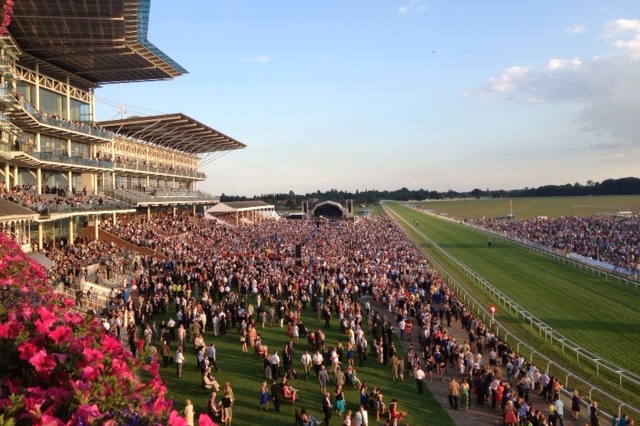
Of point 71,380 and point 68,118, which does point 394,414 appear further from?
point 68,118

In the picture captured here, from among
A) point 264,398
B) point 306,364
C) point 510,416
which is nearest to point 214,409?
point 264,398

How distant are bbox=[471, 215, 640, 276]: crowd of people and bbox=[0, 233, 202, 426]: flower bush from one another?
103 feet

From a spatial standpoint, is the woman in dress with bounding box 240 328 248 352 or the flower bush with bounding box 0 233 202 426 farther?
the woman in dress with bounding box 240 328 248 352

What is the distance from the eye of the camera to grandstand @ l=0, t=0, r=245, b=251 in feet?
88.7

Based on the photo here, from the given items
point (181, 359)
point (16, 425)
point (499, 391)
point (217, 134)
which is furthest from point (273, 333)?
point (217, 134)

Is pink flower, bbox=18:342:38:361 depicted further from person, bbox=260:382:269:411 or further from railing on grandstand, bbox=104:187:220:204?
railing on grandstand, bbox=104:187:220:204

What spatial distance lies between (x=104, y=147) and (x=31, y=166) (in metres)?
13.3

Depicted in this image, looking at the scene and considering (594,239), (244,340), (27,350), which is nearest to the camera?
(27,350)

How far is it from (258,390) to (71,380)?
955cm

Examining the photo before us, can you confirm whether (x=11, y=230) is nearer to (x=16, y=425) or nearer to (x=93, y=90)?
(x=93, y=90)

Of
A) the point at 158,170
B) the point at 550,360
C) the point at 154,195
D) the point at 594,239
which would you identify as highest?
the point at 158,170

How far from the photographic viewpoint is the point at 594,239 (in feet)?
145

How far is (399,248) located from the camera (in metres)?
35.2

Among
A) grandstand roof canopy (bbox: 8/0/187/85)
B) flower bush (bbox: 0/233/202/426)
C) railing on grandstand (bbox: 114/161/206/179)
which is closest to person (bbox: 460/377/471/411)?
flower bush (bbox: 0/233/202/426)
